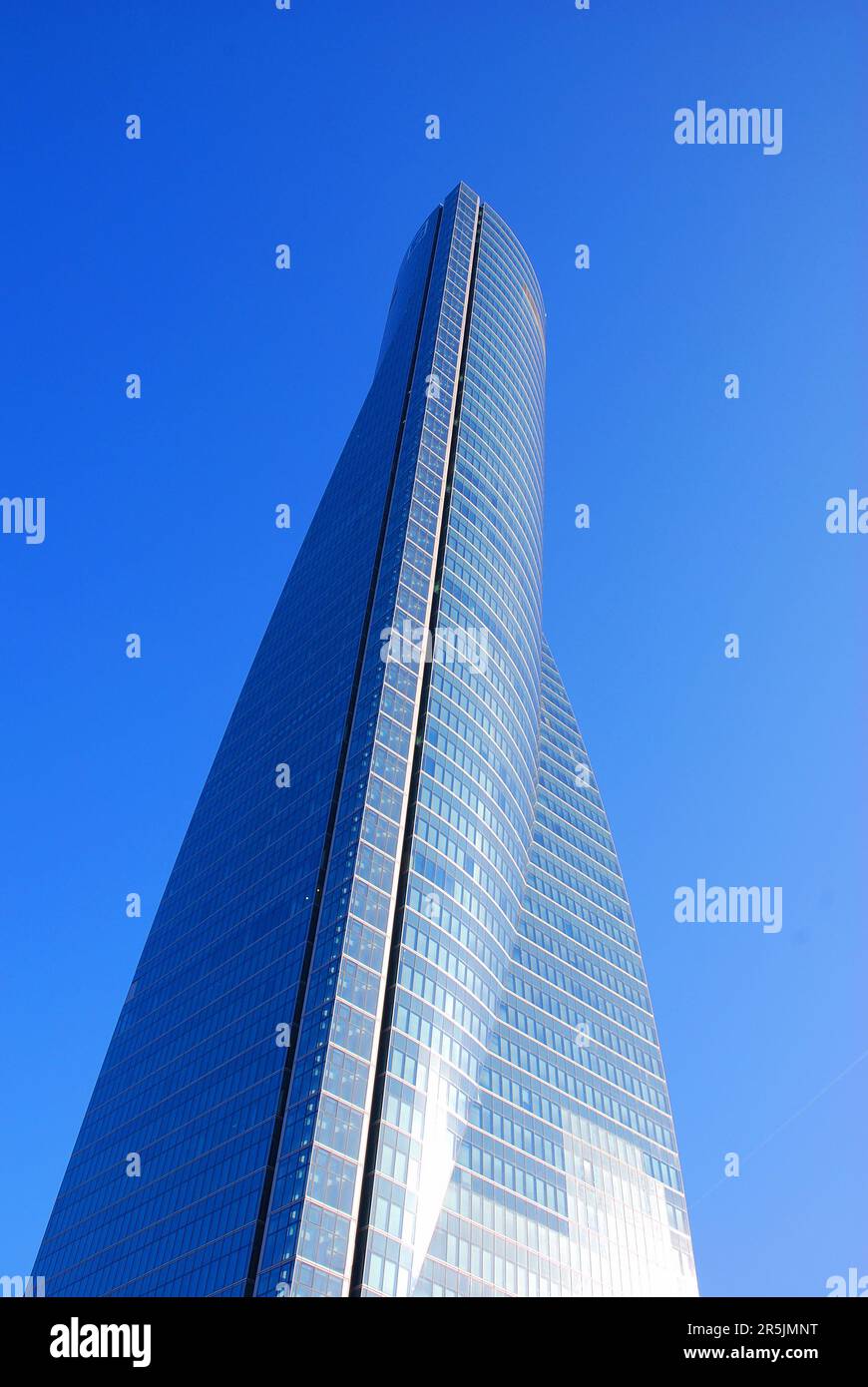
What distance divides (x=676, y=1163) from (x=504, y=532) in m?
A: 70.4

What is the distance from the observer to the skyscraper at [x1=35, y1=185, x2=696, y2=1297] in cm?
9519

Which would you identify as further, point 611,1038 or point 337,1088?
point 611,1038

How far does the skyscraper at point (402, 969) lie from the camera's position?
95.2m

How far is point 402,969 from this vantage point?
10431 centimetres

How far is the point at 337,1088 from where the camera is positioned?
309 ft

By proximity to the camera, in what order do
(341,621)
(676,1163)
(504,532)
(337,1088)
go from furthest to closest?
1. (504,532)
2. (341,621)
3. (676,1163)
4. (337,1088)

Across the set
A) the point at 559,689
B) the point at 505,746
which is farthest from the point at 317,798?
the point at 559,689
